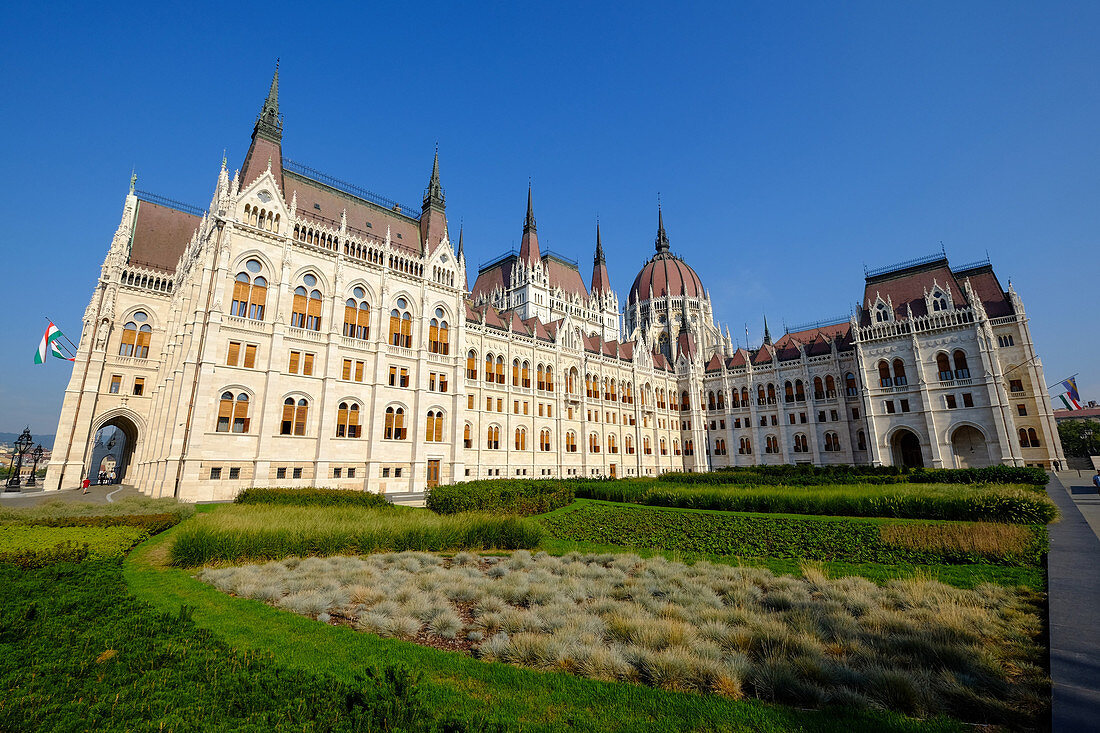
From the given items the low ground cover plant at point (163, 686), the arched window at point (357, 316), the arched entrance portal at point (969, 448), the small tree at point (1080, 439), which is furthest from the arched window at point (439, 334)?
the small tree at point (1080, 439)

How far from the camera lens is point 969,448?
51.4 metres

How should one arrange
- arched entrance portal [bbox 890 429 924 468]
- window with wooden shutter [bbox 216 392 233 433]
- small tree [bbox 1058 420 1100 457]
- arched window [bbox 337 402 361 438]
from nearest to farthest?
window with wooden shutter [bbox 216 392 233 433] < arched window [bbox 337 402 361 438] < arched entrance portal [bbox 890 429 924 468] < small tree [bbox 1058 420 1100 457]

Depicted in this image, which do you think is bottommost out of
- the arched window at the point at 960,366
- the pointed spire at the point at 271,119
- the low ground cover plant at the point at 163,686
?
the low ground cover plant at the point at 163,686

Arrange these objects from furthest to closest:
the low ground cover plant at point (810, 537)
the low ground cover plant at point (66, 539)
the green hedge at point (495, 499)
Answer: the green hedge at point (495, 499) → the low ground cover plant at point (810, 537) → the low ground cover plant at point (66, 539)

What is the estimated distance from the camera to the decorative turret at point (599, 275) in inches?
3461

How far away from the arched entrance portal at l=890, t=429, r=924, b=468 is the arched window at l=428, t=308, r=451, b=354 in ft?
168

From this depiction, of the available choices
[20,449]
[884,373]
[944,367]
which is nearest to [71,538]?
[20,449]

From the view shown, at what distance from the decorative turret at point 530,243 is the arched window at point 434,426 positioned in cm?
3661

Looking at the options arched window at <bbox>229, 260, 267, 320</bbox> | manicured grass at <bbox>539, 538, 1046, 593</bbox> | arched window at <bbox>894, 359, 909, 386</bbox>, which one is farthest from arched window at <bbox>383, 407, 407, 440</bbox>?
arched window at <bbox>894, 359, 909, 386</bbox>

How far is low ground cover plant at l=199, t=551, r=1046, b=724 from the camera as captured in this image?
20.3ft

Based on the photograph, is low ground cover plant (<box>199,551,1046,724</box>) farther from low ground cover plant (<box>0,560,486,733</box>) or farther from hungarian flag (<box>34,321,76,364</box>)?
hungarian flag (<box>34,321,76,364</box>)

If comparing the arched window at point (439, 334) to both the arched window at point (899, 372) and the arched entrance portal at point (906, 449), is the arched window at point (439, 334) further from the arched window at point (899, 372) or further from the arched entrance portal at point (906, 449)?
the arched entrance portal at point (906, 449)

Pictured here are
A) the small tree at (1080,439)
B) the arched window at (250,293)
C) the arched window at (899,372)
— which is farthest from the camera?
the small tree at (1080,439)

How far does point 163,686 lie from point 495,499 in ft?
59.7
